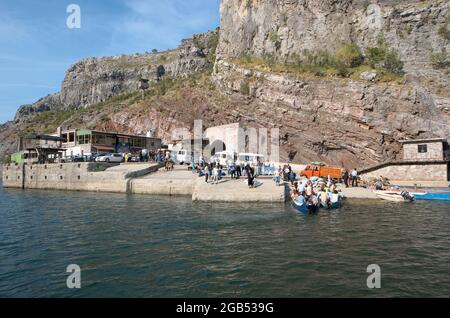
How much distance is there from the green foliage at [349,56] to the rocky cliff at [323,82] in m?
0.19

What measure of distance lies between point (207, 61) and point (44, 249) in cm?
10917

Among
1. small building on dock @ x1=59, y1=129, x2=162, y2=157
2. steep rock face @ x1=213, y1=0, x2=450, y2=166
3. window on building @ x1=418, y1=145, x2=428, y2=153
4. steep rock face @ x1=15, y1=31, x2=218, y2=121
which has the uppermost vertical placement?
steep rock face @ x1=15, y1=31, x2=218, y2=121

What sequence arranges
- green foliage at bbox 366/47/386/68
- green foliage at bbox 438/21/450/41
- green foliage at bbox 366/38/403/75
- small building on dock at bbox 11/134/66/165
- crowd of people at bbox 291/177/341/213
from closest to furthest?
crowd of people at bbox 291/177/341/213 → small building on dock at bbox 11/134/66/165 → green foliage at bbox 438/21/450/41 → green foliage at bbox 366/38/403/75 → green foliage at bbox 366/47/386/68

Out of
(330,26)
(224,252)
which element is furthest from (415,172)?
(330,26)

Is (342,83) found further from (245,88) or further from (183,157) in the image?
(183,157)

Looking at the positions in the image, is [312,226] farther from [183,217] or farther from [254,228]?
[183,217]

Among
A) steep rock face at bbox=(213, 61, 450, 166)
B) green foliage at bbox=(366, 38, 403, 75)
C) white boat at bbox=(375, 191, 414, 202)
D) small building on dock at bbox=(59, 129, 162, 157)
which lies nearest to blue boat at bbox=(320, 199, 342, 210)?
white boat at bbox=(375, 191, 414, 202)

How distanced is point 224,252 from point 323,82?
4874 cm

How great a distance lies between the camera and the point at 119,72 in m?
132

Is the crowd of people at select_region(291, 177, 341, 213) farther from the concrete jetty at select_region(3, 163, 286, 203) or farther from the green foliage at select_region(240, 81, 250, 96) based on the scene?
the green foliage at select_region(240, 81, 250, 96)

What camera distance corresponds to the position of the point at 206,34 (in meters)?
128

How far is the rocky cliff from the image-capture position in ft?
157

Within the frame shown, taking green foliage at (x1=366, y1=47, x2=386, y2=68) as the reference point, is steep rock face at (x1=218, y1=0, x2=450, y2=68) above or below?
above

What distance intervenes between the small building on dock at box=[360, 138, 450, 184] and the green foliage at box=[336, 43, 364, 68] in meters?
24.5
